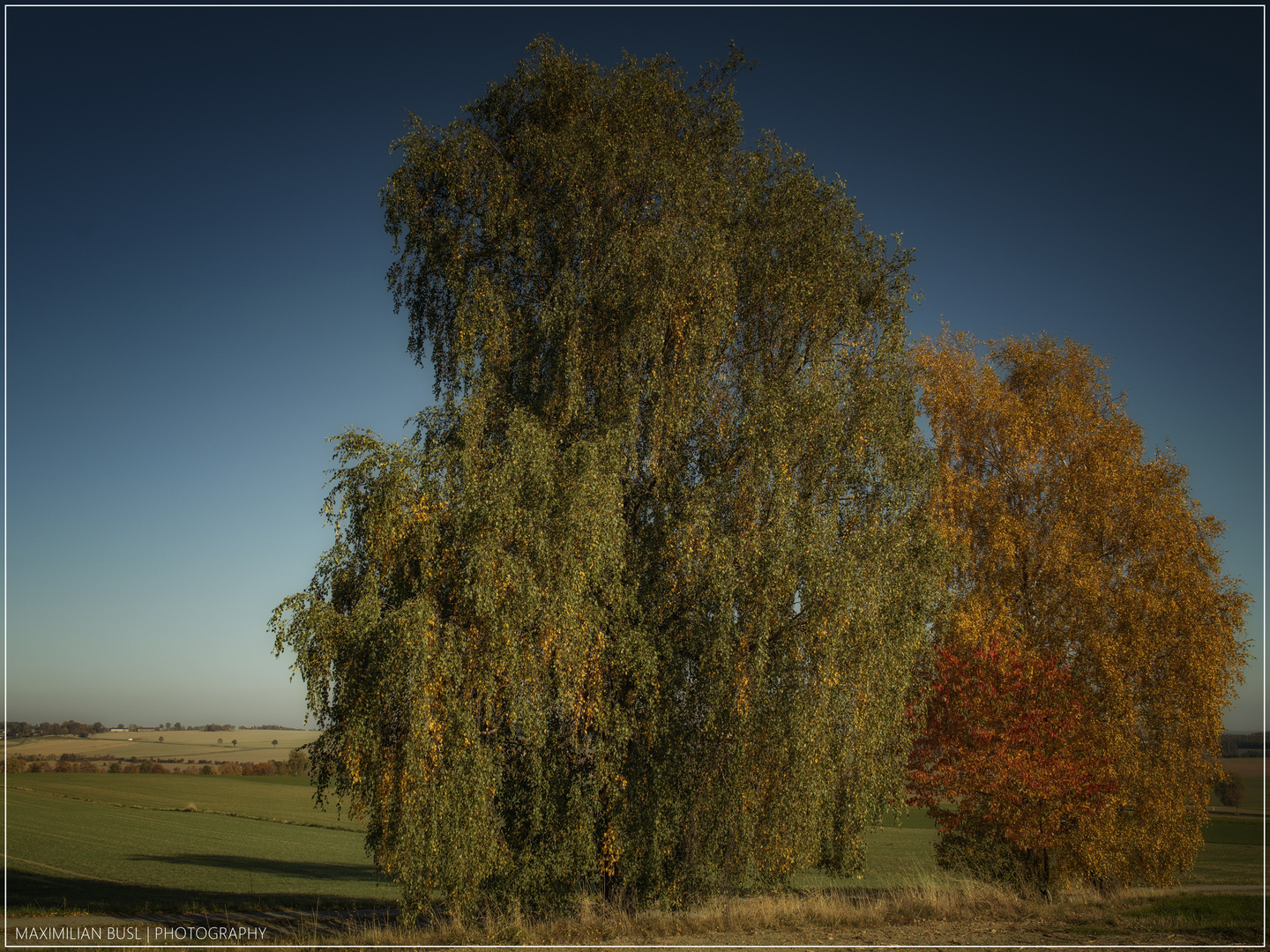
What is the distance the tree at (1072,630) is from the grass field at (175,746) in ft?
257

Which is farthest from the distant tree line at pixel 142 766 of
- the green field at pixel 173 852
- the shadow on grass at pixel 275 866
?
the shadow on grass at pixel 275 866

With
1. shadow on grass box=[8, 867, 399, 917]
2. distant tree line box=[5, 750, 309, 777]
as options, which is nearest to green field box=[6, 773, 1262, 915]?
shadow on grass box=[8, 867, 399, 917]

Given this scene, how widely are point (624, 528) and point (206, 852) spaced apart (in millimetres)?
35481

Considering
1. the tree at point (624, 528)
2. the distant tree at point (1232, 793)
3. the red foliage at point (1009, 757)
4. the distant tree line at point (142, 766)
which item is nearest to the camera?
the tree at point (624, 528)

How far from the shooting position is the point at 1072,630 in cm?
2211

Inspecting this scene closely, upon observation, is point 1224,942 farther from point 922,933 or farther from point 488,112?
point 488,112

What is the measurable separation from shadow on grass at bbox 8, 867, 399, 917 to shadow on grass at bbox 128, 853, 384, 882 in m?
6.30

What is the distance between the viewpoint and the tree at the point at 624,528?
13461 millimetres

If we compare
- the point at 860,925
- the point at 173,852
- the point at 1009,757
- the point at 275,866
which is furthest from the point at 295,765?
the point at 1009,757

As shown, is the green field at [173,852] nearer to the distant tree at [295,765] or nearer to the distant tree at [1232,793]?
the distant tree at [295,765]

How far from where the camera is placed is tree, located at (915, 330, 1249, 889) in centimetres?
1964

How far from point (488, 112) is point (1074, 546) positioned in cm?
2064

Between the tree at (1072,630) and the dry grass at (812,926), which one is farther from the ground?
the tree at (1072,630)

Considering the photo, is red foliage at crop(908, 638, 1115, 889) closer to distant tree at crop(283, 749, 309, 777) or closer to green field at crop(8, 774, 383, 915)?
green field at crop(8, 774, 383, 915)
